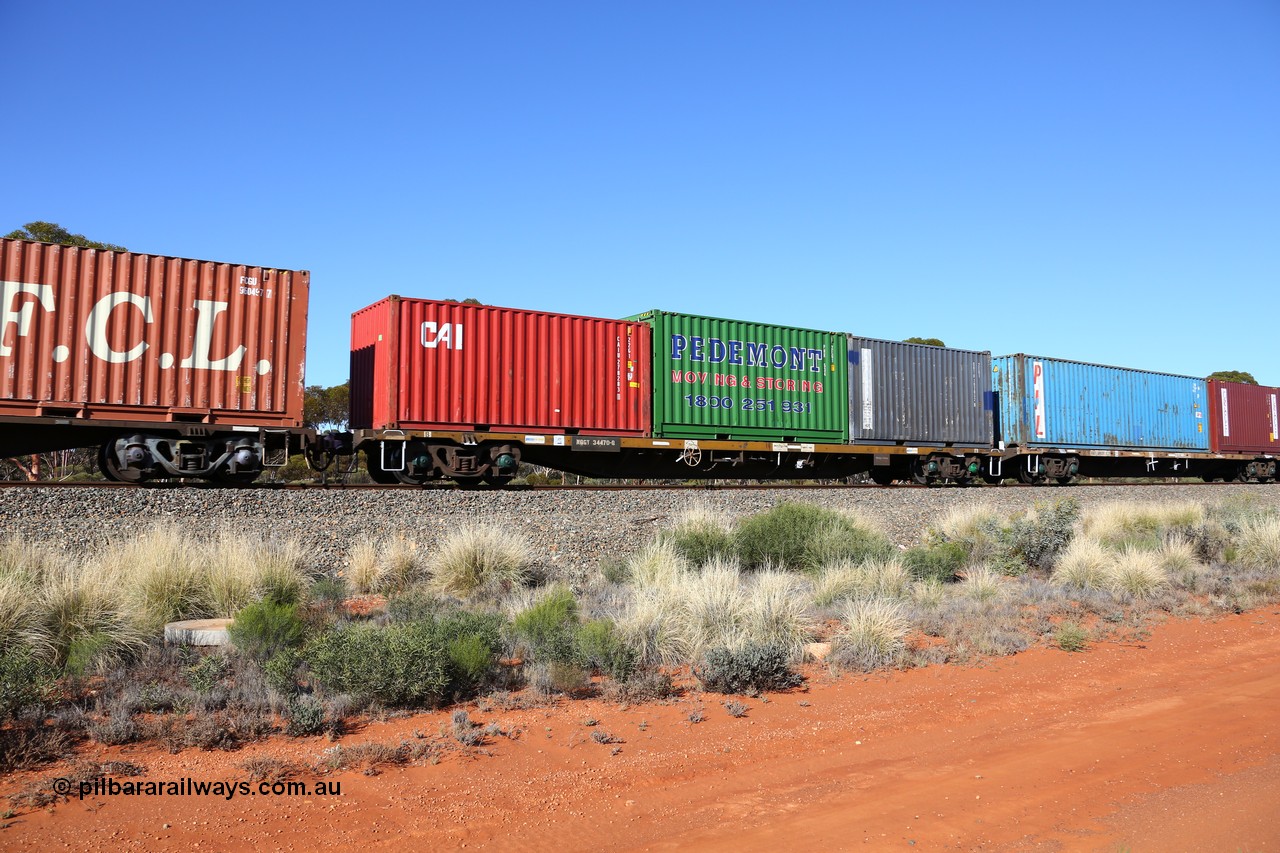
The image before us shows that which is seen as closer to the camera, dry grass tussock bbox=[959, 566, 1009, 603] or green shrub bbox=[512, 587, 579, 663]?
green shrub bbox=[512, 587, 579, 663]

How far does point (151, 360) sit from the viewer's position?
490 inches

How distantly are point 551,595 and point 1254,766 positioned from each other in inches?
209

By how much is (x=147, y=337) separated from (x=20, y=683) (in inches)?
340

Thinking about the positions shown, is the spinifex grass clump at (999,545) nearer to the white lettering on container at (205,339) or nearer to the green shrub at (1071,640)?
the green shrub at (1071,640)

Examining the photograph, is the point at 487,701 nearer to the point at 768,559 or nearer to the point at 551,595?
the point at 551,595

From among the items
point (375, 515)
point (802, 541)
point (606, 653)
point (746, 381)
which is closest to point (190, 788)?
point (606, 653)

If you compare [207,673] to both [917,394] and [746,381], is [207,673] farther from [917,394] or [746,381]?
[917,394]

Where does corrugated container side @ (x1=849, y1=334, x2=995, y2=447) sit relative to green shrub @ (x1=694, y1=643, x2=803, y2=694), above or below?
above

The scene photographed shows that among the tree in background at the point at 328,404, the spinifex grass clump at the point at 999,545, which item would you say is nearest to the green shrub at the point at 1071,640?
the spinifex grass clump at the point at 999,545

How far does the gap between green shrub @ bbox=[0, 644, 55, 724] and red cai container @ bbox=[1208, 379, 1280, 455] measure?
3336 centimetres

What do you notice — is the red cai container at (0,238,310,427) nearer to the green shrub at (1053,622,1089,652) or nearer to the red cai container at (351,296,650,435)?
the red cai container at (351,296,650,435)

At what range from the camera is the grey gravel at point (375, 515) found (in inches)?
372

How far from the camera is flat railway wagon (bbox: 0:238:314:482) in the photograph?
11.8 metres

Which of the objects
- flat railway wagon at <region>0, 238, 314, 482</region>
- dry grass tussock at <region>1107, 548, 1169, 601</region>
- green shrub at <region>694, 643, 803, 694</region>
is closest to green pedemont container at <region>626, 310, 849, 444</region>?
flat railway wagon at <region>0, 238, 314, 482</region>
